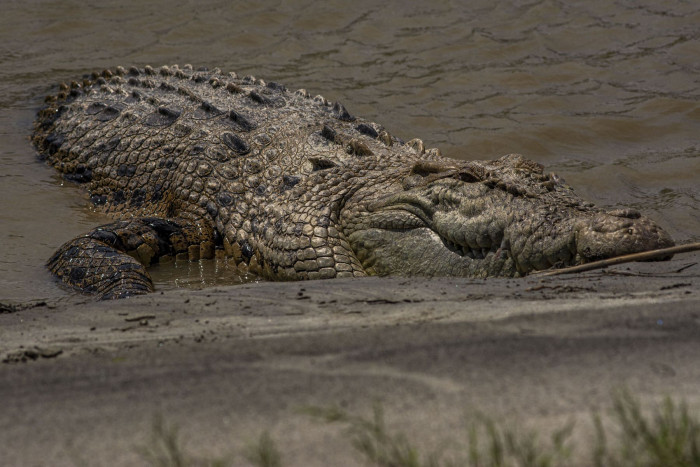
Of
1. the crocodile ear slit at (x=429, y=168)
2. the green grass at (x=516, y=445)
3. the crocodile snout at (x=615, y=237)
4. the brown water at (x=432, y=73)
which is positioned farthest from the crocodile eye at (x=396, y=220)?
the green grass at (x=516, y=445)

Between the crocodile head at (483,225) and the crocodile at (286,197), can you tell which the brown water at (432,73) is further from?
the crocodile head at (483,225)

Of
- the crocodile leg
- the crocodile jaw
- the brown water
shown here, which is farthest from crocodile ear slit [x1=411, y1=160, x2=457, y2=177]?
the crocodile leg

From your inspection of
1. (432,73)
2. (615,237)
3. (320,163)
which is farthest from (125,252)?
(432,73)

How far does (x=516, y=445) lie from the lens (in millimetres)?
1606

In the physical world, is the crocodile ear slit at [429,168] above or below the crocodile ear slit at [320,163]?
below

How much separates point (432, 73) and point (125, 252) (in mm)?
5143

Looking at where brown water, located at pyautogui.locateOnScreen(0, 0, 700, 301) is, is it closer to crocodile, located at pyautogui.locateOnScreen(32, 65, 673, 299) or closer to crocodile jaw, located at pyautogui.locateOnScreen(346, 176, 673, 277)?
crocodile, located at pyautogui.locateOnScreen(32, 65, 673, 299)

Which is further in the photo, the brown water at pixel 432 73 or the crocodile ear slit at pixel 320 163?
the brown water at pixel 432 73

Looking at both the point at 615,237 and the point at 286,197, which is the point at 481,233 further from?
the point at 286,197

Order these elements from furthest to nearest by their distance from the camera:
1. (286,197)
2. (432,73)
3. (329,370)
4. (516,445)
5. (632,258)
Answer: (432,73), (286,197), (632,258), (329,370), (516,445)

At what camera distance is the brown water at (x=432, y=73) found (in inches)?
255

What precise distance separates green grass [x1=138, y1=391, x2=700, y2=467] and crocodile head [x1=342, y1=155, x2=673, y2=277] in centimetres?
204

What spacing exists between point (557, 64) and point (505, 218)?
6.06 metres

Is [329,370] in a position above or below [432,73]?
below
